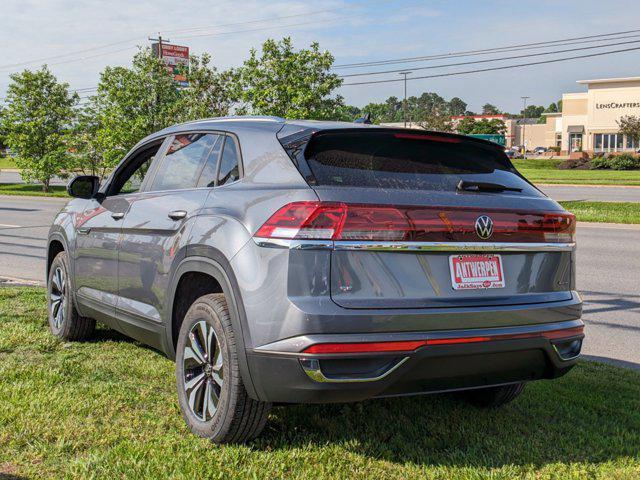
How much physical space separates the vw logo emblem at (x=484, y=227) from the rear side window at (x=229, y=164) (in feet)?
4.32

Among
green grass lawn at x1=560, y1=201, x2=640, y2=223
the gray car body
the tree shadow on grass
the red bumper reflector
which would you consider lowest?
green grass lawn at x1=560, y1=201, x2=640, y2=223

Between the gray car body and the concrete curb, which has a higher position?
the gray car body

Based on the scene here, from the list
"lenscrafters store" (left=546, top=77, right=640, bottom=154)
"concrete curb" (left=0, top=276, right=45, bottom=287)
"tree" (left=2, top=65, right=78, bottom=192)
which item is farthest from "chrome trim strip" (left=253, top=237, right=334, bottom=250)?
"lenscrafters store" (left=546, top=77, right=640, bottom=154)

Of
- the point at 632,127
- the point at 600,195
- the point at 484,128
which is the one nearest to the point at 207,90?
the point at 600,195

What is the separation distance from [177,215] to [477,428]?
2.10m

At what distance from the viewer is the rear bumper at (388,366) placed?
324 cm

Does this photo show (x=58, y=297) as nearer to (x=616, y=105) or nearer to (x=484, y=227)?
(x=484, y=227)

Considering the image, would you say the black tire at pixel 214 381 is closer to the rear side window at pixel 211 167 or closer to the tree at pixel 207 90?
the rear side window at pixel 211 167

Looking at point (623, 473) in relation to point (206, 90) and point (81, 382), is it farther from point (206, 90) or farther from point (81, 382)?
point (206, 90)

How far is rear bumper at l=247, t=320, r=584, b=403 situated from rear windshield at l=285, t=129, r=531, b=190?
2.49ft

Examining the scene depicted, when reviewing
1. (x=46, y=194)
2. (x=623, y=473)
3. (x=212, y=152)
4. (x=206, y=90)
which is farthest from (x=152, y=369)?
(x=46, y=194)

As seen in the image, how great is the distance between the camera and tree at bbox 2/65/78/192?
3369cm

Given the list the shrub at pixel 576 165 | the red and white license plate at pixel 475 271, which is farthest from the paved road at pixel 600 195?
the shrub at pixel 576 165

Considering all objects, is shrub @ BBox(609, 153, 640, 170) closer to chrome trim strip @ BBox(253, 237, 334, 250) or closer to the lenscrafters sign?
the lenscrafters sign
